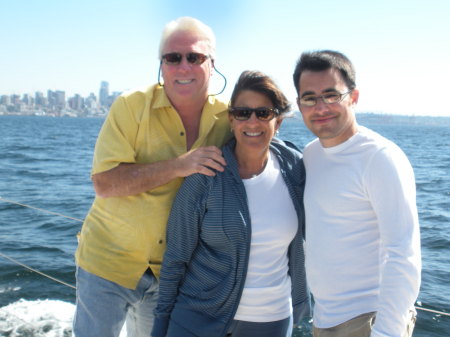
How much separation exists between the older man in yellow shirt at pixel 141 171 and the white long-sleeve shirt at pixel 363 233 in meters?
0.60

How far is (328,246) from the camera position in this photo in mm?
1979

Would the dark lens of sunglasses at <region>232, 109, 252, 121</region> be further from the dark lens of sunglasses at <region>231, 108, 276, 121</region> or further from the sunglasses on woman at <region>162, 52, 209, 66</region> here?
the sunglasses on woman at <region>162, 52, 209, 66</region>

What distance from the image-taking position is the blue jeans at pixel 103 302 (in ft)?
7.75

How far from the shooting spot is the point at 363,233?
6.19 ft

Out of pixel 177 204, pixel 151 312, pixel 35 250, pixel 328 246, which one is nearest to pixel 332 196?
pixel 328 246

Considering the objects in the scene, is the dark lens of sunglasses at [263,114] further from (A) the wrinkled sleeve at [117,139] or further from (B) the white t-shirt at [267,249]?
(A) the wrinkled sleeve at [117,139]

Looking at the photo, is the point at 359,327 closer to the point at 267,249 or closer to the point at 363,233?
the point at 363,233

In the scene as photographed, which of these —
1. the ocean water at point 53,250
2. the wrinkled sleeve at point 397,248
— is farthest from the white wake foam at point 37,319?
the wrinkled sleeve at point 397,248

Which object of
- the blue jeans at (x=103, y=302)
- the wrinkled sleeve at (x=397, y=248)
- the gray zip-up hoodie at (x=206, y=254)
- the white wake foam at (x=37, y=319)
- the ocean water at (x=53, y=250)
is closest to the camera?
the wrinkled sleeve at (x=397, y=248)

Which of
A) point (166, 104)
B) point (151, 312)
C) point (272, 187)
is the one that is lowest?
point (151, 312)

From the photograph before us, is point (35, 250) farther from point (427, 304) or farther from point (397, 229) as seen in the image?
point (397, 229)

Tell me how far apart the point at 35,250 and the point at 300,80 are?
7.34 metres

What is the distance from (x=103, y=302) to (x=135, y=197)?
565 millimetres

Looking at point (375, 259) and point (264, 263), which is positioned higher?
point (375, 259)
